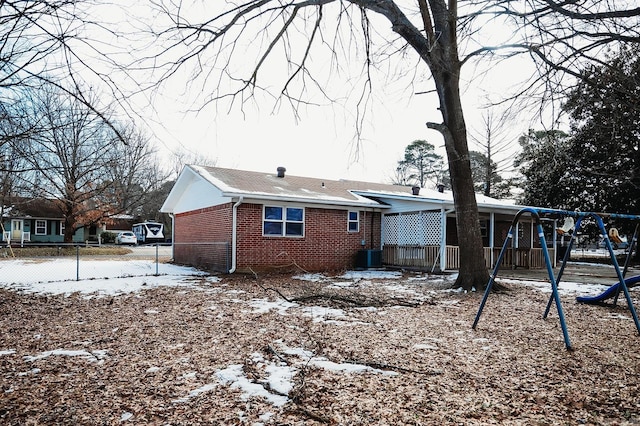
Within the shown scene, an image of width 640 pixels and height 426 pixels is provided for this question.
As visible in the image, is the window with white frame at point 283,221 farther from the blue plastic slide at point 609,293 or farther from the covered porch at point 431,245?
the blue plastic slide at point 609,293

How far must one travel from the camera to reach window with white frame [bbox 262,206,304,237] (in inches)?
540

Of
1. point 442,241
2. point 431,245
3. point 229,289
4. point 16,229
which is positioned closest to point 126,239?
point 16,229

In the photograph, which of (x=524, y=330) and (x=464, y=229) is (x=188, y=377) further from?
A: (x=464, y=229)

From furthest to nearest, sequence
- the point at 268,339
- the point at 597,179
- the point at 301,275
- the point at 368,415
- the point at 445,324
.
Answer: the point at 597,179
the point at 301,275
the point at 445,324
the point at 268,339
the point at 368,415

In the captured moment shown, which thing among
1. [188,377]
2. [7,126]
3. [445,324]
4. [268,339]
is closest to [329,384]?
[188,377]

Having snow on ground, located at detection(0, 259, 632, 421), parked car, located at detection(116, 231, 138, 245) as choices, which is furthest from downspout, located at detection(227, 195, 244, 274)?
parked car, located at detection(116, 231, 138, 245)

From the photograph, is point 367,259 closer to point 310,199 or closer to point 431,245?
point 431,245

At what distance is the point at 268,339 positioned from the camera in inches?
206

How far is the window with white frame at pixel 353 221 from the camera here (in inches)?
617

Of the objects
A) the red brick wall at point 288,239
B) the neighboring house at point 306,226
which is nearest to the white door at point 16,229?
the neighboring house at point 306,226

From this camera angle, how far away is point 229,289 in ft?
32.9

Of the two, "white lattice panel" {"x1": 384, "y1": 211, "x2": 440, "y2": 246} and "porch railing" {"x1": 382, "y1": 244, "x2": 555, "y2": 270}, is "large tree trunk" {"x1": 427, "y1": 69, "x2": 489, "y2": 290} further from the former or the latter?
"white lattice panel" {"x1": 384, "y1": 211, "x2": 440, "y2": 246}

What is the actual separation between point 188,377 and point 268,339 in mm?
1465

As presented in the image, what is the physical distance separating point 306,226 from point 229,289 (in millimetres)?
4929
